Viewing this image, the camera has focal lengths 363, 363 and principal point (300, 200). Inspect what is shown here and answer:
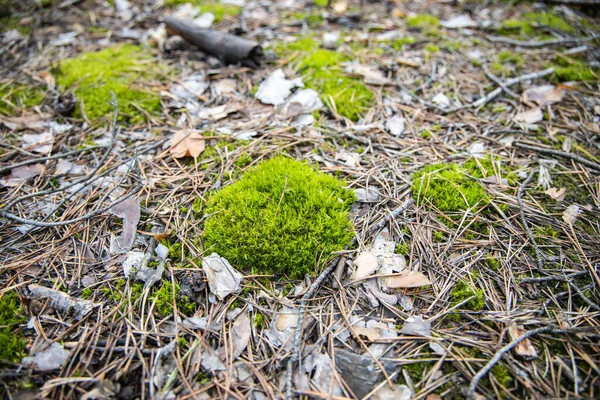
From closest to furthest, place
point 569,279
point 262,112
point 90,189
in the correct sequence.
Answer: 1. point 569,279
2. point 90,189
3. point 262,112

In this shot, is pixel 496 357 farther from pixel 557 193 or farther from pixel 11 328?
pixel 11 328

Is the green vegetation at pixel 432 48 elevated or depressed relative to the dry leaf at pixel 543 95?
elevated

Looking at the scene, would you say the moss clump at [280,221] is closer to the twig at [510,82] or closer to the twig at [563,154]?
the twig at [563,154]

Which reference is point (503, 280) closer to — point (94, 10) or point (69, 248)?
point (69, 248)

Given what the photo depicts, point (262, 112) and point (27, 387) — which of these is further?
point (262, 112)

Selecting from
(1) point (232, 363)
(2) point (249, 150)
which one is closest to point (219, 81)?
(2) point (249, 150)

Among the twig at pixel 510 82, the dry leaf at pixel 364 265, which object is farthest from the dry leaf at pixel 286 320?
the twig at pixel 510 82
